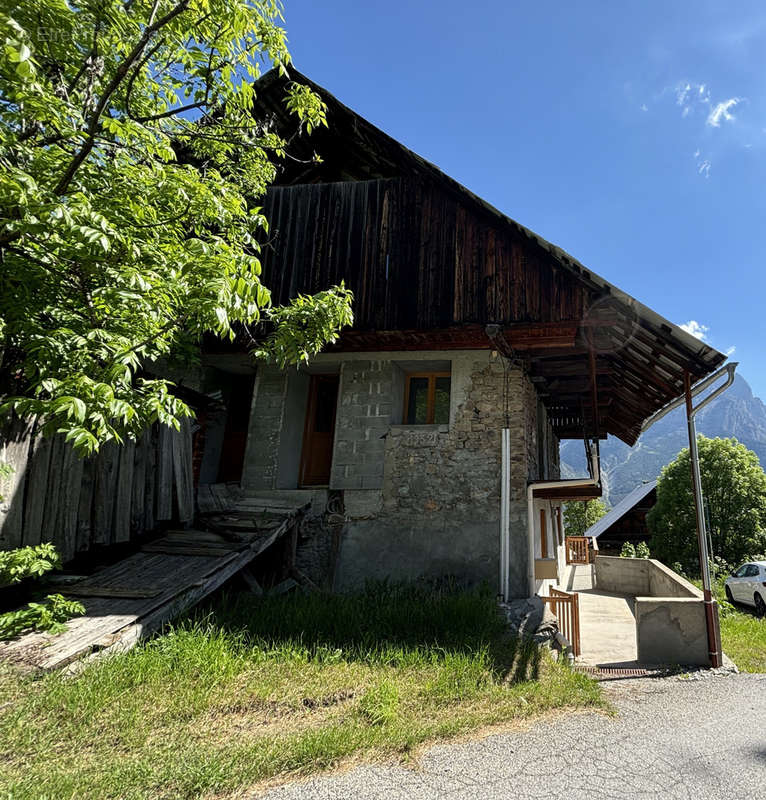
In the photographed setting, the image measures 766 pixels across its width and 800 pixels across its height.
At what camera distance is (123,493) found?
7035mm

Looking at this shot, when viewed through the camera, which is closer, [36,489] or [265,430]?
[36,489]

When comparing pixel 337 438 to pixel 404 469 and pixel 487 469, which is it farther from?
pixel 487 469

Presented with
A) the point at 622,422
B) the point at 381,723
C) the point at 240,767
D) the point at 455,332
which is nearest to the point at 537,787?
the point at 381,723

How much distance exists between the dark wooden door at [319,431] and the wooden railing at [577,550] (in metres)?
11.9

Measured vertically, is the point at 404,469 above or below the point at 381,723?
above

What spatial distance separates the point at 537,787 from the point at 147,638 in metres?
3.78

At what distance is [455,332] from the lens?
884 centimetres

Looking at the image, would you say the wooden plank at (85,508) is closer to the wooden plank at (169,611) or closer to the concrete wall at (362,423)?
the wooden plank at (169,611)

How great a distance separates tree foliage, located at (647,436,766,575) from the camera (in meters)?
21.0

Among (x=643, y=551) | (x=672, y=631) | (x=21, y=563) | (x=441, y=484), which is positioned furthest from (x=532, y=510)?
(x=643, y=551)

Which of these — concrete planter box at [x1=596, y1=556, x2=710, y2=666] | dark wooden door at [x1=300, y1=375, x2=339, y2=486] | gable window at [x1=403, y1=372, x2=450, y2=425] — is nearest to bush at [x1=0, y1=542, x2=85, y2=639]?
dark wooden door at [x1=300, y1=375, x2=339, y2=486]

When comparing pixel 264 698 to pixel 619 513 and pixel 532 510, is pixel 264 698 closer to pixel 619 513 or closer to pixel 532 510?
pixel 532 510

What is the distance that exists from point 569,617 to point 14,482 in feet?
26.7

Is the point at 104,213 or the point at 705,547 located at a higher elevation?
the point at 104,213
